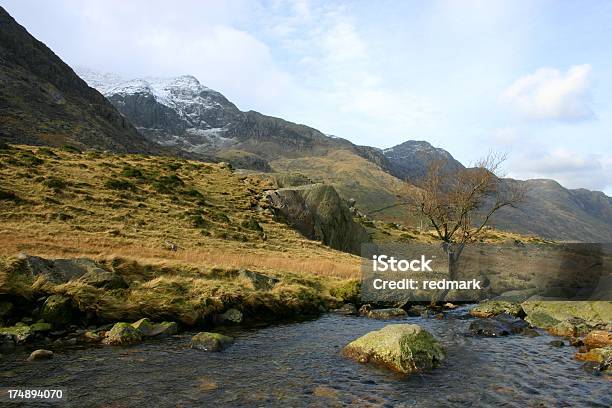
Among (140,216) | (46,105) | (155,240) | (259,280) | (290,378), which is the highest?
(46,105)

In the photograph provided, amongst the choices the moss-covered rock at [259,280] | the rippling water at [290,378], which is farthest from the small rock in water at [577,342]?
the moss-covered rock at [259,280]

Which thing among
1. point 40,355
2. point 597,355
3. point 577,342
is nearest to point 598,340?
point 577,342

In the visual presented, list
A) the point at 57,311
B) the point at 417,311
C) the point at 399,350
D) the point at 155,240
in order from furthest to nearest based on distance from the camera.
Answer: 1. the point at 155,240
2. the point at 417,311
3. the point at 57,311
4. the point at 399,350

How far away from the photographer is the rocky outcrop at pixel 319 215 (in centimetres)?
5628

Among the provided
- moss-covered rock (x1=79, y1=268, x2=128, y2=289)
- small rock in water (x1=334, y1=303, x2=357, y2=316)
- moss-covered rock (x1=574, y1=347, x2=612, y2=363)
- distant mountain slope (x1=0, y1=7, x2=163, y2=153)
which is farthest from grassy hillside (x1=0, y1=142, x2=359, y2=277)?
distant mountain slope (x1=0, y1=7, x2=163, y2=153)

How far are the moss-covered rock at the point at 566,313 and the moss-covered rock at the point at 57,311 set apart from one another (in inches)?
972

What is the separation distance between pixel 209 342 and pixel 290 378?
4682 millimetres

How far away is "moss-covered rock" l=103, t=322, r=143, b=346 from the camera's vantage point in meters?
16.5

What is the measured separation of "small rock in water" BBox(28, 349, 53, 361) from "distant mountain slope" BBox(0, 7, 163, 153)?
341 ft

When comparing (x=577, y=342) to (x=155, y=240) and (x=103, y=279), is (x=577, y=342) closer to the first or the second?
(x=103, y=279)

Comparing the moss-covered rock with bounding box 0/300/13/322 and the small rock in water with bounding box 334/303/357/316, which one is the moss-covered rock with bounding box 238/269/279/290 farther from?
the moss-covered rock with bounding box 0/300/13/322

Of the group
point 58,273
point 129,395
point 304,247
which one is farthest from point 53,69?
point 129,395

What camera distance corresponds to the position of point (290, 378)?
45.1 feet

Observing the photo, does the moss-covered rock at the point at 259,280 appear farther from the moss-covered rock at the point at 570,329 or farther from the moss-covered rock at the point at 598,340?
the moss-covered rock at the point at 598,340
